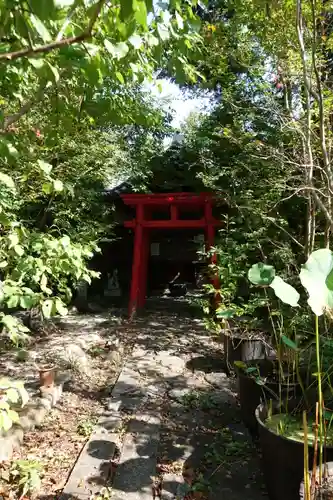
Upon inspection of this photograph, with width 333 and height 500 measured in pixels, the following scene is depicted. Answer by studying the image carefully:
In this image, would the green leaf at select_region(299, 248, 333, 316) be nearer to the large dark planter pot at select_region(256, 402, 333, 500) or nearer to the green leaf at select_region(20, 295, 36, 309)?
the large dark planter pot at select_region(256, 402, 333, 500)

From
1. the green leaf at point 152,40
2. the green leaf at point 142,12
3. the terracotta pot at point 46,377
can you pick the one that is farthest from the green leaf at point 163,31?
the terracotta pot at point 46,377

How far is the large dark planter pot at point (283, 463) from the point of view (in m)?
2.09

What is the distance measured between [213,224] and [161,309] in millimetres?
2518

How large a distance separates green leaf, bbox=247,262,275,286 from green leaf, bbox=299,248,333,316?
0.42 m

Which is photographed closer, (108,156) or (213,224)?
(108,156)

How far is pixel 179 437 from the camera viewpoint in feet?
10.4

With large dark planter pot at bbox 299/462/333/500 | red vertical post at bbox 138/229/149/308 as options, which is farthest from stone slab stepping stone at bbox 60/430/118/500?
red vertical post at bbox 138/229/149/308

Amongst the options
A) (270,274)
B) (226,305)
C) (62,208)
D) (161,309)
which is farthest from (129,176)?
(270,274)

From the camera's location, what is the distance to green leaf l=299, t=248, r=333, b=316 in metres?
1.52

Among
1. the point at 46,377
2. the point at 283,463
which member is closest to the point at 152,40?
the point at 283,463

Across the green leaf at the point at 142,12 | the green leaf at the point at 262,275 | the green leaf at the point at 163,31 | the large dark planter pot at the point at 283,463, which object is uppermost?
the green leaf at the point at 163,31

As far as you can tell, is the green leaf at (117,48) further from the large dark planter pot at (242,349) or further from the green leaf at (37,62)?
the large dark planter pot at (242,349)

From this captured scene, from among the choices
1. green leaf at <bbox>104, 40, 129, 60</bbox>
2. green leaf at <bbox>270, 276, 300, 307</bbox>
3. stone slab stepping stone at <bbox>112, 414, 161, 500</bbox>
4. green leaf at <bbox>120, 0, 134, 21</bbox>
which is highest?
green leaf at <bbox>104, 40, 129, 60</bbox>

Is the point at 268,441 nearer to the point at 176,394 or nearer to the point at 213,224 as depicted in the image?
the point at 176,394
